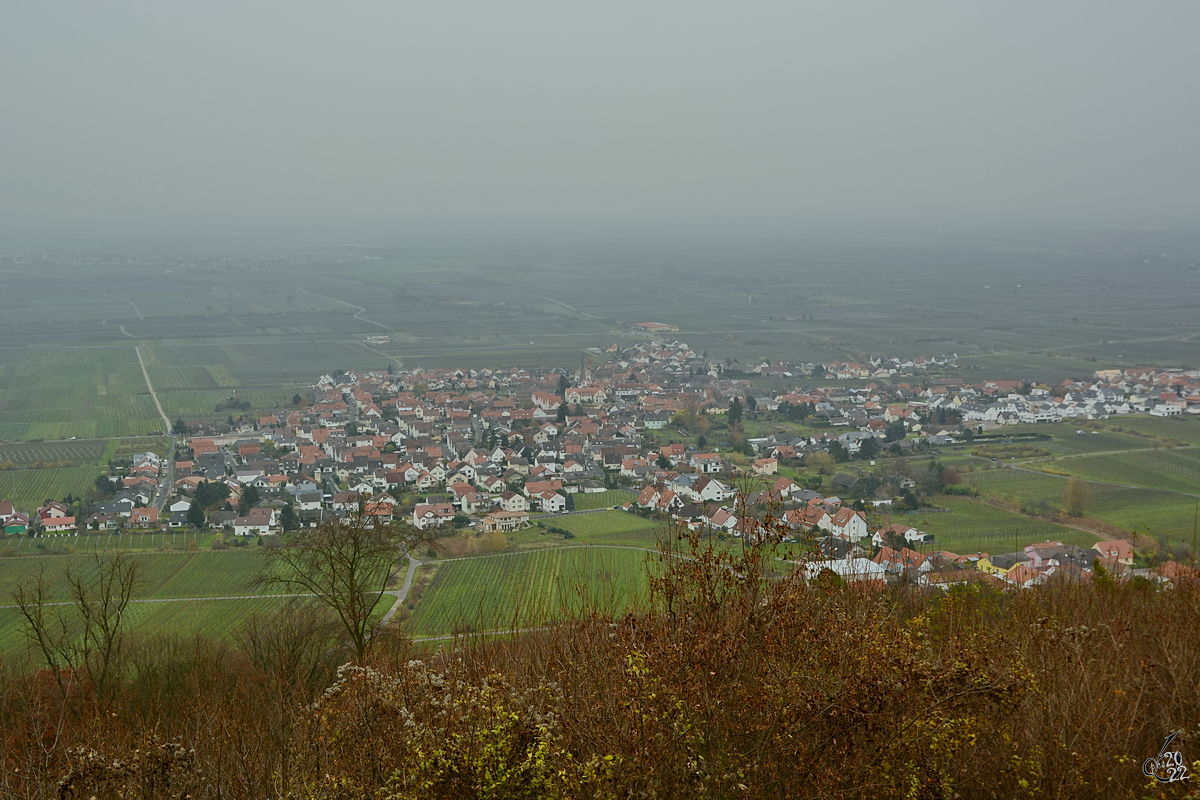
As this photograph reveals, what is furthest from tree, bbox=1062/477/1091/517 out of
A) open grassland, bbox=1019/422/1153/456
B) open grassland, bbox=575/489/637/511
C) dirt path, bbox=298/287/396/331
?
dirt path, bbox=298/287/396/331

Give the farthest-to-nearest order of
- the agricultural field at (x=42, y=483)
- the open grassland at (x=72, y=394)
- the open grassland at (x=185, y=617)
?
the open grassland at (x=72, y=394) → the agricultural field at (x=42, y=483) → the open grassland at (x=185, y=617)

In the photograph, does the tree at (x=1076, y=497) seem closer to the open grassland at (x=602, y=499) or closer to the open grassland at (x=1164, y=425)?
the open grassland at (x=1164, y=425)

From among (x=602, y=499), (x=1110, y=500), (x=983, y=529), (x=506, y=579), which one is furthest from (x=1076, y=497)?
(x=506, y=579)

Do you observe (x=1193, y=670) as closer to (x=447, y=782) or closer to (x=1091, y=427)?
(x=447, y=782)

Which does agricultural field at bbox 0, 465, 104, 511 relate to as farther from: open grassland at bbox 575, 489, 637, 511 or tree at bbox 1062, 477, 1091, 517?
tree at bbox 1062, 477, 1091, 517

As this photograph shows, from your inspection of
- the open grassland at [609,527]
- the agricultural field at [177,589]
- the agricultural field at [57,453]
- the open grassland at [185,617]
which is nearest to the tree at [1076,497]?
the open grassland at [609,527]

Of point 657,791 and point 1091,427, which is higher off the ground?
point 657,791

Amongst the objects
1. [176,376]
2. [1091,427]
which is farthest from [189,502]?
[1091,427]

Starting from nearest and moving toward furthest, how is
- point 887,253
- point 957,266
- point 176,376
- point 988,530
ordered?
point 988,530 → point 176,376 → point 957,266 → point 887,253
